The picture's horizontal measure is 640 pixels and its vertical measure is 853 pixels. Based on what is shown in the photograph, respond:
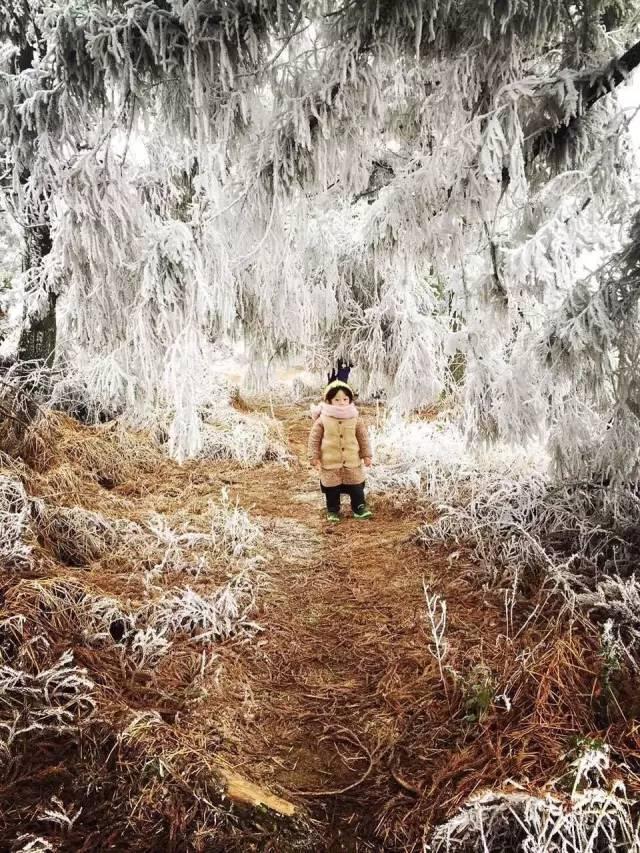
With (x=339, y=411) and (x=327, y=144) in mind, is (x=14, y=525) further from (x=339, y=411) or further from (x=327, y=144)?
(x=339, y=411)

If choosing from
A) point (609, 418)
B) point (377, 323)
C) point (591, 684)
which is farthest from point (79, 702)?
point (377, 323)

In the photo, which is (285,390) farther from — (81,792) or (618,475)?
(81,792)

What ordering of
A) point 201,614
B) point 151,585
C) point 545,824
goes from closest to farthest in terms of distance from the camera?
point 545,824, point 201,614, point 151,585

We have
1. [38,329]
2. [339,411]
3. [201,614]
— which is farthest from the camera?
[38,329]

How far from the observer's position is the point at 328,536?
436 cm

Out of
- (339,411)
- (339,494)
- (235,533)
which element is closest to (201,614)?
(235,533)

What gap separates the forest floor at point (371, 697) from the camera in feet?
5.79

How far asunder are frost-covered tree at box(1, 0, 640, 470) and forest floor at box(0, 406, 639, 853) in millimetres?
1067

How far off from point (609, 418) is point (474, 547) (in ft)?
4.27

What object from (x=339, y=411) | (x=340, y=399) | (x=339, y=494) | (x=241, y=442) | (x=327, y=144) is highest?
(x=327, y=144)

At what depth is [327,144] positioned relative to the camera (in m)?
2.56

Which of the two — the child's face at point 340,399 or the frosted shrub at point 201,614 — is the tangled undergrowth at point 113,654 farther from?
the child's face at point 340,399

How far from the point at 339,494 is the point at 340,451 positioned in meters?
0.40

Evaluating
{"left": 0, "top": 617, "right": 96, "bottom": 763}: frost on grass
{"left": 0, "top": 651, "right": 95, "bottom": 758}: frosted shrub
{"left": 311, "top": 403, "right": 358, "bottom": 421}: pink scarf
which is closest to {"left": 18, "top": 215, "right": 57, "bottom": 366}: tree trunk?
{"left": 311, "top": 403, "right": 358, "bottom": 421}: pink scarf
